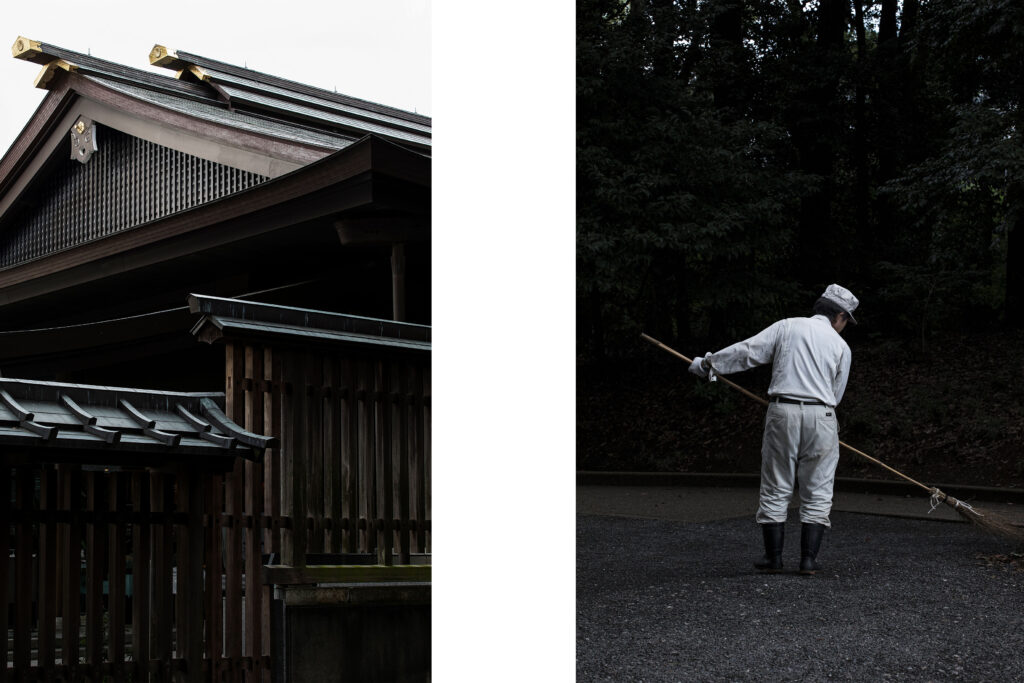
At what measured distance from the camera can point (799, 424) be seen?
17.3 feet

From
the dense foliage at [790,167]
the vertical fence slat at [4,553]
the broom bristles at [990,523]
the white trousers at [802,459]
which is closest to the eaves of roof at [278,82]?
the white trousers at [802,459]

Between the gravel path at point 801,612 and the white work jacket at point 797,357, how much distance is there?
94 centimetres

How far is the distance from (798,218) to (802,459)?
9677 mm

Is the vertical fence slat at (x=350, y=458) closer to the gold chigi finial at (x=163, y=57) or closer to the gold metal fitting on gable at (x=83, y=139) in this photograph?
the gold chigi finial at (x=163, y=57)

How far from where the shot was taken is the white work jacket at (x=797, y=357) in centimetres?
526

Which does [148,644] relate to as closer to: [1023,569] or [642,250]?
[1023,569]

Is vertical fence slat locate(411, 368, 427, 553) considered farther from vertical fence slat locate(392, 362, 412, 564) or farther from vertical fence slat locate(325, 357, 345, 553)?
vertical fence slat locate(325, 357, 345, 553)

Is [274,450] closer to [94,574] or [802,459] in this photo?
[94,574]

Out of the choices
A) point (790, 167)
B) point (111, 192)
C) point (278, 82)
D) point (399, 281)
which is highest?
point (790, 167)

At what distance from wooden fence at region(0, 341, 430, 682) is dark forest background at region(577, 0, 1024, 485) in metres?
7.73

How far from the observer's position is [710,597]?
187 inches

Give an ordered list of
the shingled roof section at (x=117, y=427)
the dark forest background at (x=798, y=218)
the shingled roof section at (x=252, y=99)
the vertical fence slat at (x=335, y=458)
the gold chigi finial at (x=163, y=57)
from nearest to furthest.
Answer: the shingled roof section at (x=117, y=427)
the vertical fence slat at (x=335, y=458)
the gold chigi finial at (x=163, y=57)
the shingled roof section at (x=252, y=99)
the dark forest background at (x=798, y=218)

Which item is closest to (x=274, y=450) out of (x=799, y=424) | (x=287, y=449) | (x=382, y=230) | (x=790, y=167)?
(x=287, y=449)

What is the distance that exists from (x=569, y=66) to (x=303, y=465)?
1487mm
